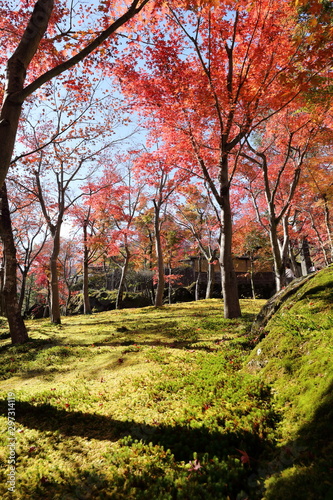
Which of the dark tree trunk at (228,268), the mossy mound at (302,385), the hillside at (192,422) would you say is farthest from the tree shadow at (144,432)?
the dark tree trunk at (228,268)

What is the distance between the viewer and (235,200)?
19938mm

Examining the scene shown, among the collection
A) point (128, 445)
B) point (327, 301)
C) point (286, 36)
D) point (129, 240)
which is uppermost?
point (286, 36)

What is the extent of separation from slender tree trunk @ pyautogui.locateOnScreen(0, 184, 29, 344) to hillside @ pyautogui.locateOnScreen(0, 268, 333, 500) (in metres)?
3.56

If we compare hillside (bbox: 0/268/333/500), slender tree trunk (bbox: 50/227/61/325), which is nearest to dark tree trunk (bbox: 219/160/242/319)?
hillside (bbox: 0/268/333/500)

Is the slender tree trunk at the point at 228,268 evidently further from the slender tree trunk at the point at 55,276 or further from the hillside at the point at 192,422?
the slender tree trunk at the point at 55,276

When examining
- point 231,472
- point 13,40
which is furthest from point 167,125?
point 231,472

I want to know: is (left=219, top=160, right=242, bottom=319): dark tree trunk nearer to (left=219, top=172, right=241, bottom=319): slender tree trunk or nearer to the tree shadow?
(left=219, top=172, right=241, bottom=319): slender tree trunk

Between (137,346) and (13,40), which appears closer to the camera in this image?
(137,346)

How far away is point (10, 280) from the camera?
8.62 meters

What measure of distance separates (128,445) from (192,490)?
1.02 meters

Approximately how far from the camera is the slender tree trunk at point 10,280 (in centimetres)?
860

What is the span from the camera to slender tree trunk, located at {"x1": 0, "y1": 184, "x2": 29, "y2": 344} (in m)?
8.60

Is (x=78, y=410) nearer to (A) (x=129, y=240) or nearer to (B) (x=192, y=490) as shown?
(B) (x=192, y=490)

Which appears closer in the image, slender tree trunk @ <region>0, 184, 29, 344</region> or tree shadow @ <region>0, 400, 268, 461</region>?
tree shadow @ <region>0, 400, 268, 461</region>
